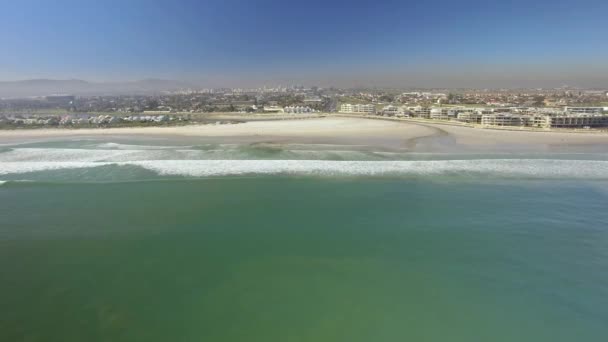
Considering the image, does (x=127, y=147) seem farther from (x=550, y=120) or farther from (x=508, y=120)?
(x=550, y=120)

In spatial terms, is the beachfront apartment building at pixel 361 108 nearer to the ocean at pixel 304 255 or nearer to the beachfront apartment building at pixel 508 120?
the beachfront apartment building at pixel 508 120

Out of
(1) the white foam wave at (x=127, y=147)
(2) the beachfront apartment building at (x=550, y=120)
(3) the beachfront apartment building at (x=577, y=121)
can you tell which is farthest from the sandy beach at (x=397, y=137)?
(1) the white foam wave at (x=127, y=147)

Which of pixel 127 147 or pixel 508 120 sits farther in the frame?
pixel 508 120

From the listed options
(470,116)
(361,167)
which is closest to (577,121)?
(470,116)

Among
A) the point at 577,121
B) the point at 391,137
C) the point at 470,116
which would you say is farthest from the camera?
the point at 470,116

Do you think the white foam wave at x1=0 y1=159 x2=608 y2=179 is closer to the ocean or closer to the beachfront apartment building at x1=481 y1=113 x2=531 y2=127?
the ocean

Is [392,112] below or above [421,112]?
above

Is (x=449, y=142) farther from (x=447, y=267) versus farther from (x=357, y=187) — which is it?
(x=447, y=267)
